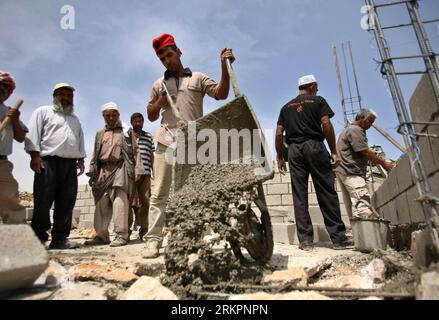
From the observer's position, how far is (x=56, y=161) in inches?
142

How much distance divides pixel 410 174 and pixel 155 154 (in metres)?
2.54

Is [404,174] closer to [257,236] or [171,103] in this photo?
[257,236]

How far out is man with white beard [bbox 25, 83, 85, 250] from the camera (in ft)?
11.4

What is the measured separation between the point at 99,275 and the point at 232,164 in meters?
1.23

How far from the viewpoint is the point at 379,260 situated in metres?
1.94

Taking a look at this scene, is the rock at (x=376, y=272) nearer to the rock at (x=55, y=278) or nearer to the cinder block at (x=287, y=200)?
the rock at (x=55, y=278)

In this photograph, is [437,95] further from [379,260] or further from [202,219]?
[202,219]

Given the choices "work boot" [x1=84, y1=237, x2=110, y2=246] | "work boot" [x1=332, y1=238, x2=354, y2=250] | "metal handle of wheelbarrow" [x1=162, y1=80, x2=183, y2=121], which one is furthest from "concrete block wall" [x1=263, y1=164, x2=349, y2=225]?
"metal handle of wheelbarrow" [x1=162, y1=80, x2=183, y2=121]

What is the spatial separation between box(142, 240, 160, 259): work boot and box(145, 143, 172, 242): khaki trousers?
102 millimetres

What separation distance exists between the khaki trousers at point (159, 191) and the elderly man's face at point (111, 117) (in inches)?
58.1

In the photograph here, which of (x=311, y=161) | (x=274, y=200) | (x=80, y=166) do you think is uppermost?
(x=274, y=200)

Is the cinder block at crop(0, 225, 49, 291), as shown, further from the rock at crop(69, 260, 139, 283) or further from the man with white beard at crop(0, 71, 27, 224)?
the man with white beard at crop(0, 71, 27, 224)

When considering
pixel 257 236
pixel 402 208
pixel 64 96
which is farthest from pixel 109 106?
pixel 402 208

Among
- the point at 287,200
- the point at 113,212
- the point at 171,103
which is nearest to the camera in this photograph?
the point at 171,103
